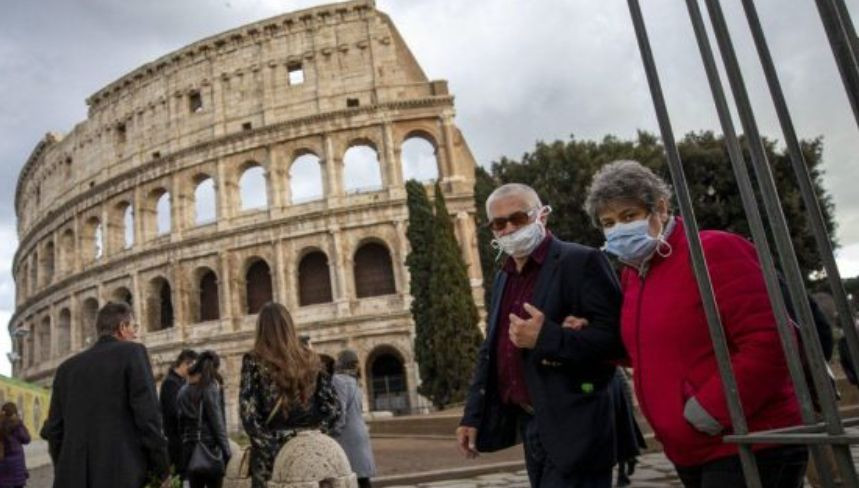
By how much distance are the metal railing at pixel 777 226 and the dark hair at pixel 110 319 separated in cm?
338

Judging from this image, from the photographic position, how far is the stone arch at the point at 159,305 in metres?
28.4

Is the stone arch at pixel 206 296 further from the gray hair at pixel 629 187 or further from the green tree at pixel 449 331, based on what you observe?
the gray hair at pixel 629 187

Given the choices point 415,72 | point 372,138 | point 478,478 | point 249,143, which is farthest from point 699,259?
point 415,72

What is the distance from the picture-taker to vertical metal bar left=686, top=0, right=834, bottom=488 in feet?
4.55

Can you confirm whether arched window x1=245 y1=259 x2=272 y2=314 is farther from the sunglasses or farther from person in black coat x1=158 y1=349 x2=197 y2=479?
the sunglasses

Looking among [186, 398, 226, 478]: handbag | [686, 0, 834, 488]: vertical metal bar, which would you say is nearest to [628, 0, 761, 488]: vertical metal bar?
[686, 0, 834, 488]: vertical metal bar

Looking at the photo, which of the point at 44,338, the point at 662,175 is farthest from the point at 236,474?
the point at 44,338

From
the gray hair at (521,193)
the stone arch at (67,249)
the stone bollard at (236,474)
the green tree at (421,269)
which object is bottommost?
the stone bollard at (236,474)

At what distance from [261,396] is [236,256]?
24642 millimetres

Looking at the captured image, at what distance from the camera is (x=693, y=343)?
1981 mm

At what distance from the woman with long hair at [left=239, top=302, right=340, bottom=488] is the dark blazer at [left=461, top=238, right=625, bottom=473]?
1.21m

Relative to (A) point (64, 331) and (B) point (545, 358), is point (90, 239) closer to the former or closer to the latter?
(A) point (64, 331)

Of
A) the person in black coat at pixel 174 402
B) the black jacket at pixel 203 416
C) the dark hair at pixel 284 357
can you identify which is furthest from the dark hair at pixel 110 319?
the person in black coat at pixel 174 402

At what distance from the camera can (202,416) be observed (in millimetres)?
5215
